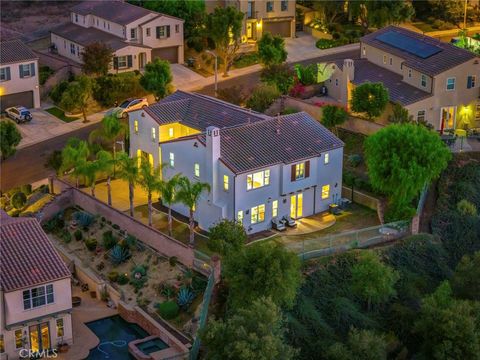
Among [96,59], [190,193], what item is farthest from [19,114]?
[190,193]

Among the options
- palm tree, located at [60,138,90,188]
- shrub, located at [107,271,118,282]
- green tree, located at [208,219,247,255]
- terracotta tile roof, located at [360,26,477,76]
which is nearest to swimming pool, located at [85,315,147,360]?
shrub, located at [107,271,118,282]

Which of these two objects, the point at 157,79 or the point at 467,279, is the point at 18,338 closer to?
the point at 467,279

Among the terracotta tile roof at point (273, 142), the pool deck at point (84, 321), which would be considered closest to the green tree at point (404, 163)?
the terracotta tile roof at point (273, 142)

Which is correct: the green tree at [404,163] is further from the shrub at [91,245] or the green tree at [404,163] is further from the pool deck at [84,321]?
the pool deck at [84,321]

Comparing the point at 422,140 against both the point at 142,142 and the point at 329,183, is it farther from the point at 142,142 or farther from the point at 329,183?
the point at 142,142

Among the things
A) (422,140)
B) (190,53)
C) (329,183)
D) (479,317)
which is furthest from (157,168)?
(190,53)
